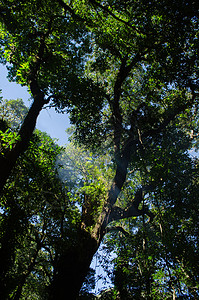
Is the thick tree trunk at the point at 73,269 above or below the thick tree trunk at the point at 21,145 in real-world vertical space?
below

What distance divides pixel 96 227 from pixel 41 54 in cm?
861

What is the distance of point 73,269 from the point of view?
5.62 meters

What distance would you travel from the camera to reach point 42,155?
8.21m

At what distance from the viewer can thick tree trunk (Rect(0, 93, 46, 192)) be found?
4.94m

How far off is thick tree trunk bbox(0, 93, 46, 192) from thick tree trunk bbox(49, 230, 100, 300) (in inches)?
140

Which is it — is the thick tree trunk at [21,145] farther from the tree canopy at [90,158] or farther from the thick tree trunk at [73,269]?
the thick tree trunk at [73,269]

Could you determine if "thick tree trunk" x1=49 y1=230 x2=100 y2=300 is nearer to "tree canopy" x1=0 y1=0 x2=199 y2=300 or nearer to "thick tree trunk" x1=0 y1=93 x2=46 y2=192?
"tree canopy" x1=0 y1=0 x2=199 y2=300

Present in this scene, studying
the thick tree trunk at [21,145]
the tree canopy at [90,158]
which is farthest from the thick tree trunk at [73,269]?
the thick tree trunk at [21,145]

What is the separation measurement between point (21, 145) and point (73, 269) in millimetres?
4717

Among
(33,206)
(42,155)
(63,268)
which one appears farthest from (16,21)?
(63,268)

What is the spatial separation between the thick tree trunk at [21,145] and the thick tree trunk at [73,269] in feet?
11.7

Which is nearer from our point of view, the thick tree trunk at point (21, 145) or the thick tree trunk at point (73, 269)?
the thick tree trunk at point (21, 145)

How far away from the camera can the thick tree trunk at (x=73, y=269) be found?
5.11 metres

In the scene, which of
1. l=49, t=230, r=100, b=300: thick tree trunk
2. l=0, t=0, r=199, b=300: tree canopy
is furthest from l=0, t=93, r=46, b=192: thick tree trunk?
l=49, t=230, r=100, b=300: thick tree trunk
